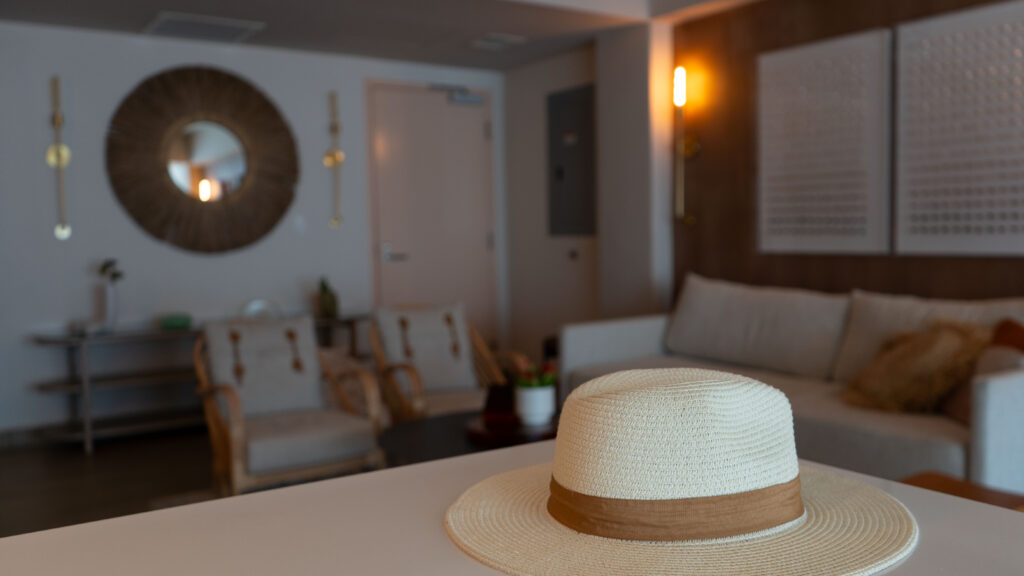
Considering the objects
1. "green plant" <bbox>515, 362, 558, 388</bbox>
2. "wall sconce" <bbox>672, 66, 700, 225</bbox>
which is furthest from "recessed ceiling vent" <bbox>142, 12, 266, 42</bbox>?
"green plant" <bbox>515, 362, 558, 388</bbox>

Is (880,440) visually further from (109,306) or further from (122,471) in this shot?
(109,306)

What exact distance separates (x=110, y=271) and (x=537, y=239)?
3.11m

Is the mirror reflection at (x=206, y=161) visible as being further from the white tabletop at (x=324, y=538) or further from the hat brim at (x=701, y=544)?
the hat brim at (x=701, y=544)

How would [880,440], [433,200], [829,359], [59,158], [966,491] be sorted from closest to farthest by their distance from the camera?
[966,491]
[880,440]
[829,359]
[59,158]
[433,200]

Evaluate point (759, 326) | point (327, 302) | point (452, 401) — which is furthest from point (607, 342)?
point (327, 302)

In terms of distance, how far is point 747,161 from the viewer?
486 cm

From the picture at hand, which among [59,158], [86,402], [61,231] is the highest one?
[59,158]

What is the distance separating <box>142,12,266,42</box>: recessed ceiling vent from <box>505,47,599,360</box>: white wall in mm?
2207

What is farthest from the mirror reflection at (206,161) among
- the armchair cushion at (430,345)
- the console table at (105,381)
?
the armchair cushion at (430,345)

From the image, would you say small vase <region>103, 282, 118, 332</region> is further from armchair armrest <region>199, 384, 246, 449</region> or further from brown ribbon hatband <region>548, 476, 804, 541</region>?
brown ribbon hatband <region>548, 476, 804, 541</region>

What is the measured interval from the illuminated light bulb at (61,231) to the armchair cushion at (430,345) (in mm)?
2200

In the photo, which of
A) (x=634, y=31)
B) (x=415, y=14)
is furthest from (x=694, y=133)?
(x=415, y=14)

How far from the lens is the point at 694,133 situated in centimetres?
516

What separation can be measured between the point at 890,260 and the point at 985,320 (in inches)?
32.7
